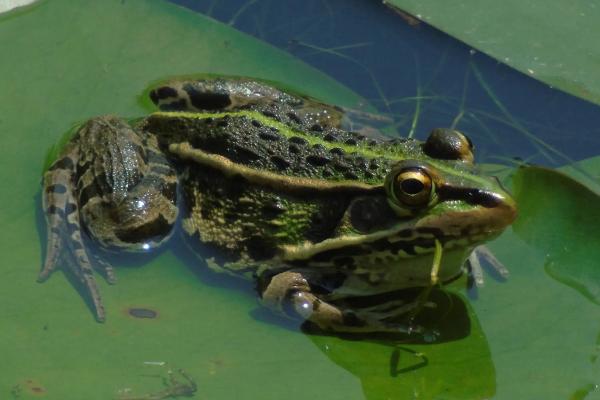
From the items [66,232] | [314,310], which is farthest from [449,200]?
[66,232]

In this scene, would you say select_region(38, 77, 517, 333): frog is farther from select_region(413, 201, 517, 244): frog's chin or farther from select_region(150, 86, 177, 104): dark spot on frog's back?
select_region(150, 86, 177, 104): dark spot on frog's back

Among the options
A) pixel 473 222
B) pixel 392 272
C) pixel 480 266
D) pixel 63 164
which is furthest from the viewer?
pixel 63 164

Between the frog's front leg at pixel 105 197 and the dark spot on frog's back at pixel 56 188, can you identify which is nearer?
the frog's front leg at pixel 105 197

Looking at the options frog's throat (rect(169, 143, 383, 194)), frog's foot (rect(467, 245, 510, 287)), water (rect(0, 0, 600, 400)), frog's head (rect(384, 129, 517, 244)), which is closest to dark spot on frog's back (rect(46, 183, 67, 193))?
water (rect(0, 0, 600, 400))

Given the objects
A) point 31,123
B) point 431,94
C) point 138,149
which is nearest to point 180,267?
point 138,149

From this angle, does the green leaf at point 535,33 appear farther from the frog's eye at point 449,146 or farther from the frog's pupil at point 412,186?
the frog's pupil at point 412,186

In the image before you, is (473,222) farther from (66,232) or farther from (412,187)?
(66,232)

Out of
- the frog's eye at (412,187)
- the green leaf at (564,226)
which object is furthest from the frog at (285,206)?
the green leaf at (564,226)
